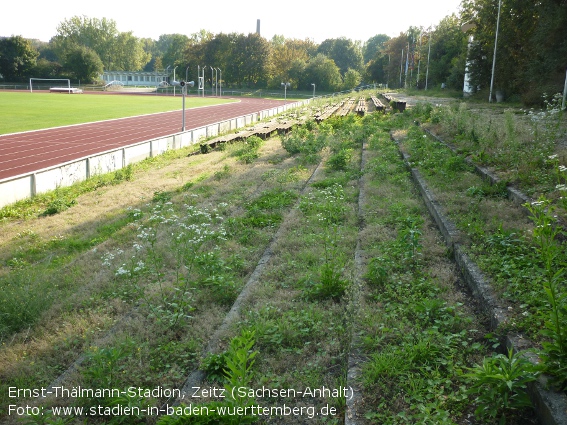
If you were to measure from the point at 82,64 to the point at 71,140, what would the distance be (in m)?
75.6

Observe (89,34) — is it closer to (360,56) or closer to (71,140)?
(360,56)

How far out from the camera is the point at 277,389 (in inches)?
150

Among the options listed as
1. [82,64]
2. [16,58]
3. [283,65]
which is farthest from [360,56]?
[16,58]

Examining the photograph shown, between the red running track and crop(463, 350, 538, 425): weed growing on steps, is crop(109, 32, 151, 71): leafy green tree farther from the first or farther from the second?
crop(463, 350, 538, 425): weed growing on steps

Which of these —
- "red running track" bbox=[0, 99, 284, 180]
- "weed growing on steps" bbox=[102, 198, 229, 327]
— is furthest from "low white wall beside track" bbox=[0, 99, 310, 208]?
"weed growing on steps" bbox=[102, 198, 229, 327]

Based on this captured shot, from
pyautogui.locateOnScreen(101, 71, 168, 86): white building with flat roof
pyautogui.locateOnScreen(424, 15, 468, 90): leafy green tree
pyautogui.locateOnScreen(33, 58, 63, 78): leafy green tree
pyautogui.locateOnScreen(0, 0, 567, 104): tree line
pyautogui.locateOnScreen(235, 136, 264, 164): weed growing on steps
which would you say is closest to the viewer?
pyautogui.locateOnScreen(235, 136, 264, 164): weed growing on steps

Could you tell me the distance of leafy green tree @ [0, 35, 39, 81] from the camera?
8075cm

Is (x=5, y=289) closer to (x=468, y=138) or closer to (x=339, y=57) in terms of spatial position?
(x=468, y=138)

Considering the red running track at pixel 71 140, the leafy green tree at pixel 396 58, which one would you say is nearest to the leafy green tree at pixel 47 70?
the leafy green tree at pixel 396 58

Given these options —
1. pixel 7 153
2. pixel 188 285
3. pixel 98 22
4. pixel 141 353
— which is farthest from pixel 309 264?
pixel 98 22

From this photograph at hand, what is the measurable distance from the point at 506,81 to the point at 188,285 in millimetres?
28669

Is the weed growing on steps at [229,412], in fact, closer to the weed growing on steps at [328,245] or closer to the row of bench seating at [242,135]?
the weed growing on steps at [328,245]

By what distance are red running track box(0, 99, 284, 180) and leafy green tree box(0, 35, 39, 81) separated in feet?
198

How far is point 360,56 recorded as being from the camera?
116 metres
